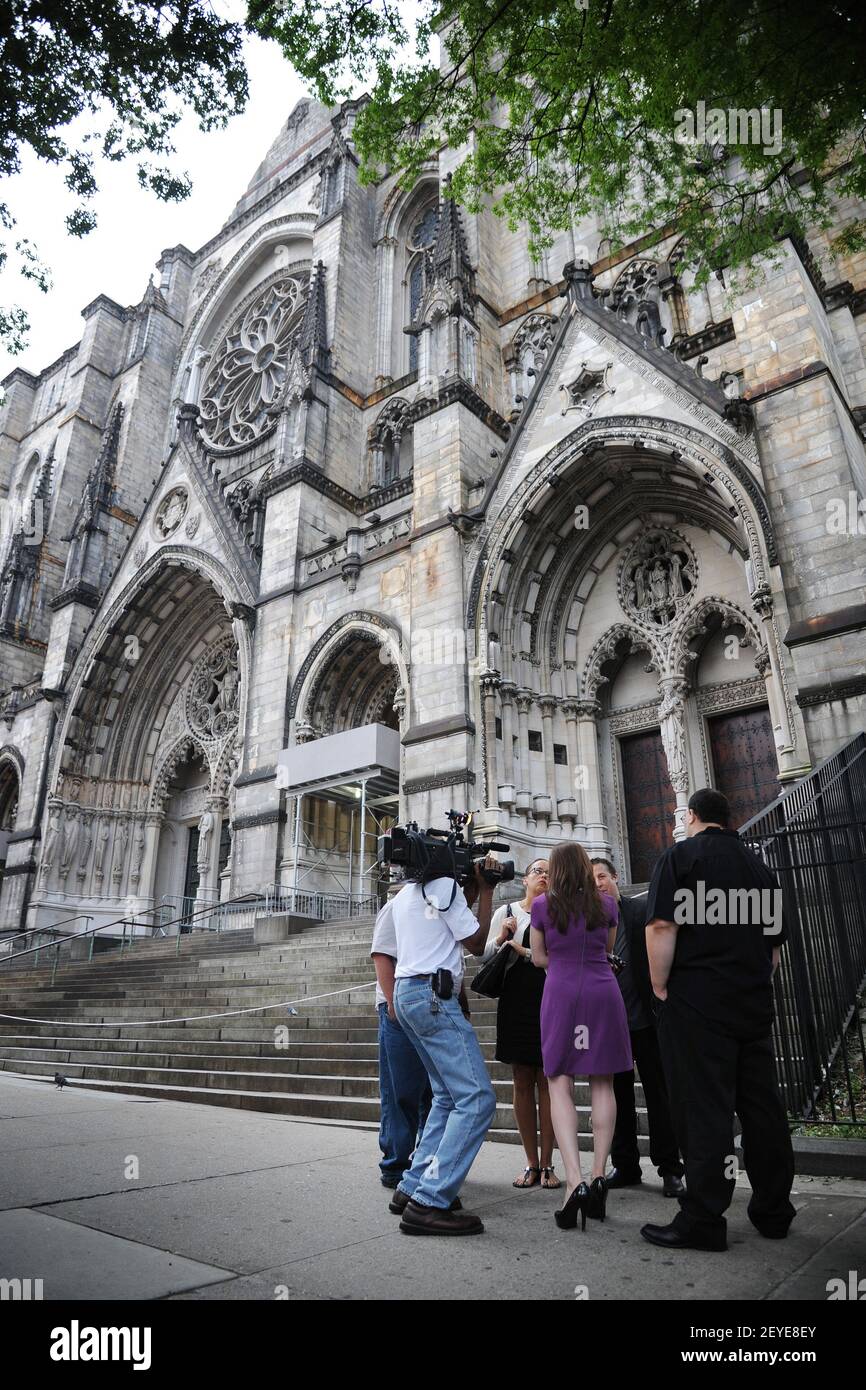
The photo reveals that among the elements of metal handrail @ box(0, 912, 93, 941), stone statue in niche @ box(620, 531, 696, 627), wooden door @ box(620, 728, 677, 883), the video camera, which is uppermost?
stone statue in niche @ box(620, 531, 696, 627)

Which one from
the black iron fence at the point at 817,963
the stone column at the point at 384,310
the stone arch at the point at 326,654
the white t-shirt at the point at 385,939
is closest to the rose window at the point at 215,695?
the stone arch at the point at 326,654

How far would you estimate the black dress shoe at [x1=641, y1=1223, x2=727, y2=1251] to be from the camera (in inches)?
117

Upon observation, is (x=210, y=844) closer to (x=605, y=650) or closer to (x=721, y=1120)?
(x=605, y=650)

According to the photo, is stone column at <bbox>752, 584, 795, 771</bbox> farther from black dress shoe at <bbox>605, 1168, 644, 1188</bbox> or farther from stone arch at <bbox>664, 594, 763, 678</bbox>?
black dress shoe at <bbox>605, 1168, 644, 1188</bbox>

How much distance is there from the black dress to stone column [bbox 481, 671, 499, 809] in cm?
949

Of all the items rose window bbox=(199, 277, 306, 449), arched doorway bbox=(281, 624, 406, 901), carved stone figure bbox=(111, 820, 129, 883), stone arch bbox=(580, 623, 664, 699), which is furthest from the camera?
rose window bbox=(199, 277, 306, 449)

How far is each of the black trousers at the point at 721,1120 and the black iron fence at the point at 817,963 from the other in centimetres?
135

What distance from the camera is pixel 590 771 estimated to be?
600 inches

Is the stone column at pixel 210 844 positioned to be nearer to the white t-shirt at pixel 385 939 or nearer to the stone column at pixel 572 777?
the stone column at pixel 572 777

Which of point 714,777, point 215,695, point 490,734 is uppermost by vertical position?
point 215,695

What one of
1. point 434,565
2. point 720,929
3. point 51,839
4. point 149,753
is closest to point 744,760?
point 434,565

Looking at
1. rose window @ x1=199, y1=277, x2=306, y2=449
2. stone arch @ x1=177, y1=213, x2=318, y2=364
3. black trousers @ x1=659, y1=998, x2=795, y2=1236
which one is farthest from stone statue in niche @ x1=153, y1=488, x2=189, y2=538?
black trousers @ x1=659, y1=998, x2=795, y2=1236

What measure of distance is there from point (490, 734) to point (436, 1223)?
37.4 feet

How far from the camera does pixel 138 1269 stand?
2703 millimetres
